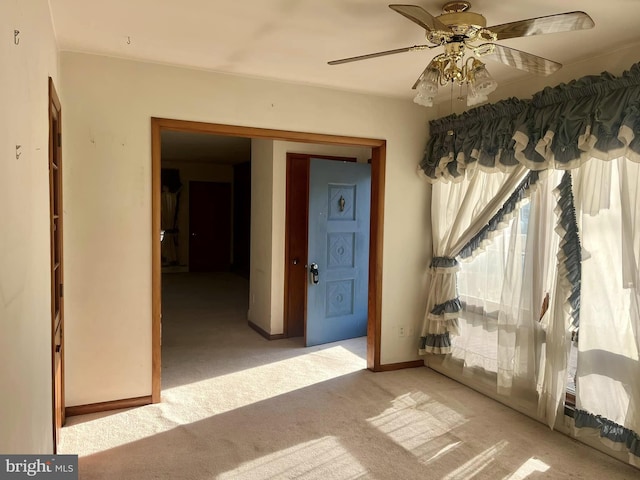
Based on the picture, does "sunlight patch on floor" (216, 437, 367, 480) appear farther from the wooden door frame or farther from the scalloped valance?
the scalloped valance

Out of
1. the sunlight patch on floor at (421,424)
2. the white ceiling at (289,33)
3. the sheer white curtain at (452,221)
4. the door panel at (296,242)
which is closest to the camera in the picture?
the white ceiling at (289,33)

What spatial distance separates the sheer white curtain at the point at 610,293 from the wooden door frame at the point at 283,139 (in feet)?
5.07

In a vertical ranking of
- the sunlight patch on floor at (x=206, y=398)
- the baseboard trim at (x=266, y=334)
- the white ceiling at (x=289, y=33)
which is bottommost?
the sunlight patch on floor at (x=206, y=398)

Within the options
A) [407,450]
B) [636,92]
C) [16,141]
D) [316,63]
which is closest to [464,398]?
[407,450]

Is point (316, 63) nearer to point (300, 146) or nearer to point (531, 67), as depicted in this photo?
point (531, 67)

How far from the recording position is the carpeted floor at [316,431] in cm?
245

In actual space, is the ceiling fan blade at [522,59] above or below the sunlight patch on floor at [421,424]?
above

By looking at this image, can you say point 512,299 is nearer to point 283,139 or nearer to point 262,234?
point 283,139

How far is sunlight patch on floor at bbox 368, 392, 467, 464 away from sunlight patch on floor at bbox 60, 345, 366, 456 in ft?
2.36

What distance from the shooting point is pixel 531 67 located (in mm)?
2117

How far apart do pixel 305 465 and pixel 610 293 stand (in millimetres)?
1917

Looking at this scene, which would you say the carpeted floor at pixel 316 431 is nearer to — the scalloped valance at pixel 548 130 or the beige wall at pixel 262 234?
the beige wall at pixel 262 234

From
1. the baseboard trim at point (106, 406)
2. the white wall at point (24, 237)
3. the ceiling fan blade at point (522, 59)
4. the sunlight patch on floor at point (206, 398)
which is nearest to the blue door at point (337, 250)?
the sunlight patch on floor at point (206, 398)

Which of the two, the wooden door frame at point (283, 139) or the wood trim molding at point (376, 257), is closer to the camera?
the wooden door frame at point (283, 139)
